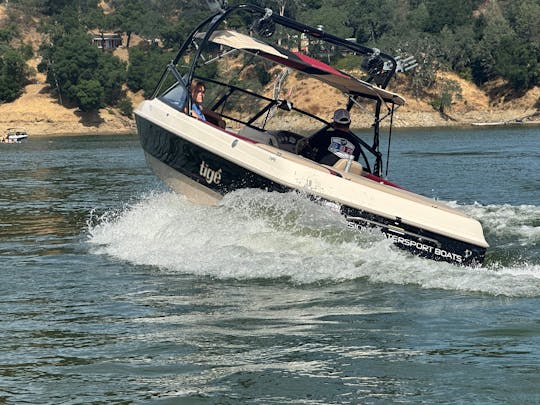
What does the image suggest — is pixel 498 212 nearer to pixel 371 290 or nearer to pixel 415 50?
pixel 371 290

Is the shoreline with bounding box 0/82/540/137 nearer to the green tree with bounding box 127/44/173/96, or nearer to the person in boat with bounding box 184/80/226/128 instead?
the green tree with bounding box 127/44/173/96

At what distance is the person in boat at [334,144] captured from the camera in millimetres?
11828

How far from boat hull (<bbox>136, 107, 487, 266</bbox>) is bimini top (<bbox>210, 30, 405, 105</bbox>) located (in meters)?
1.29

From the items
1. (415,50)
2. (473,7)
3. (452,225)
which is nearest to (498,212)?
(452,225)

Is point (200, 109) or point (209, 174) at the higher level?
point (200, 109)

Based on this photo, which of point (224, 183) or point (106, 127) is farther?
point (106, 127)

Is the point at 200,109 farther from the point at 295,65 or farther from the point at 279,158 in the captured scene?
the point at 279,158

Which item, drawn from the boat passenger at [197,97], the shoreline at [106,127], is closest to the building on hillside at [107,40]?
the shoreline at [106,127]

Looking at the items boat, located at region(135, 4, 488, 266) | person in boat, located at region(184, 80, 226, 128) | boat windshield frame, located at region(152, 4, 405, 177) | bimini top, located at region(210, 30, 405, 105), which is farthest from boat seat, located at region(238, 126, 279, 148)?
Answer: bimini top, located at region(210, 30, 405, 105)

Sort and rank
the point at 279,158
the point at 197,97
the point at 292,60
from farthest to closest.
A: the point at 197,97 < the point at 292,60 < the point at 279,158

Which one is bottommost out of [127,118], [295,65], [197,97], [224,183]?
[127,118]

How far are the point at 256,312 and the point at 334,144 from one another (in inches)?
150

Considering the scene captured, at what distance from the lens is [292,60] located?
1203 cm

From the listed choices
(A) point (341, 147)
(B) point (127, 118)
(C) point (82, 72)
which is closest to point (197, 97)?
(A) point (341, 147)
